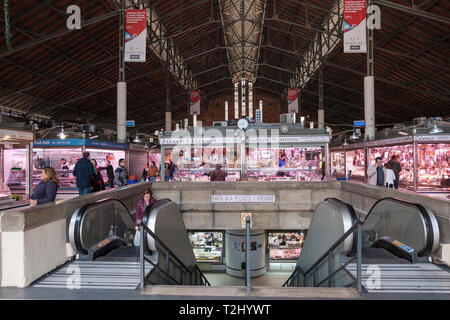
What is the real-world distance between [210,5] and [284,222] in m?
15.3

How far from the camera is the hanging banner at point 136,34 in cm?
1153

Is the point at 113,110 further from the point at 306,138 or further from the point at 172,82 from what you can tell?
the point at 306,138

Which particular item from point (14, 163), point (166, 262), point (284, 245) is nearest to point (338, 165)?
point (284, 245)

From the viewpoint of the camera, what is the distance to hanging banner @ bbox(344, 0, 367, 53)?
11141mm

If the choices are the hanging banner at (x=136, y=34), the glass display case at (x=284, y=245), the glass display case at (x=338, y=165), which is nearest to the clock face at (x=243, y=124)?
the hanging banner at (x=136, y=34)

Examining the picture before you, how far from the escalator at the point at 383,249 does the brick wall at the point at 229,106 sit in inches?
1159

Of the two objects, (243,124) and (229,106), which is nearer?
(243,124)

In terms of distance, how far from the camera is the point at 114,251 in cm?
496

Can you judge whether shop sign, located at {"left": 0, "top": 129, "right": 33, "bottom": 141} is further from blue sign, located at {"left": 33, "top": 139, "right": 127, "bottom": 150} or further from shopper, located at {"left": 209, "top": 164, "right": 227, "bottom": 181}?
shopper, located at {"left": 209, "top": 164, "right": 227, "bottom": 181}

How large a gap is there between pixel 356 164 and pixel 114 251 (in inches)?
580

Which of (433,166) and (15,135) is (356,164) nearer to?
(433,166)

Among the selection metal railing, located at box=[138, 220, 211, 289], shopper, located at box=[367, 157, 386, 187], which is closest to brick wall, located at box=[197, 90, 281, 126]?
shopper, located at box=[367, 157, 386, 187]

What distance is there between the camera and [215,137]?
10.5 metres
